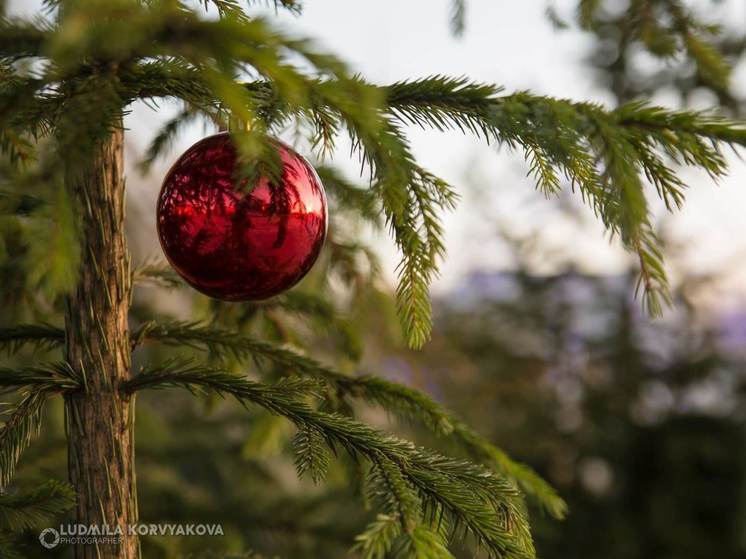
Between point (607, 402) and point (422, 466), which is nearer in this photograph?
point (422, 466)

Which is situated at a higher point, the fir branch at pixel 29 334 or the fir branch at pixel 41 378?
the fir branch at pixel 29 334

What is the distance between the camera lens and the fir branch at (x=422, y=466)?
3.07 feet

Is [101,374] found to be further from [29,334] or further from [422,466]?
[422,466]

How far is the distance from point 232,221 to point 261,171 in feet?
0.36

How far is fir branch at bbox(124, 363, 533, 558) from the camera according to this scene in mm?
937

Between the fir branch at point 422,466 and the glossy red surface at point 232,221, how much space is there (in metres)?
0.16

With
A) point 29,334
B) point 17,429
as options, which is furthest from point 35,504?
point 29,334

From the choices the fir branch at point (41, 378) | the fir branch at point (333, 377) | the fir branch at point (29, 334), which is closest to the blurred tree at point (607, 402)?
the fir branch at point (333, 377)

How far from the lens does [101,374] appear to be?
1102 millimetres

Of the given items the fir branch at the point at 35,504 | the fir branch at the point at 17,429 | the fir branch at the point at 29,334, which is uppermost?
the fir branch at the point at 29,334

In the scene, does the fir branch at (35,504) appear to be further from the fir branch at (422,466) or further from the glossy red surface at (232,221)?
the glossy red surface at (232,221)

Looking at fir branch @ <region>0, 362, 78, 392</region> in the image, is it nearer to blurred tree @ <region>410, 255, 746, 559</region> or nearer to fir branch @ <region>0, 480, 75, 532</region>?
fir branch @ <region>0, 480, 75, 532</region>

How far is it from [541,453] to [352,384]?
13.7ft

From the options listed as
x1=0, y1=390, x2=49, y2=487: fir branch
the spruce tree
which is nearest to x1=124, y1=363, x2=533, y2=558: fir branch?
the spruce tree
